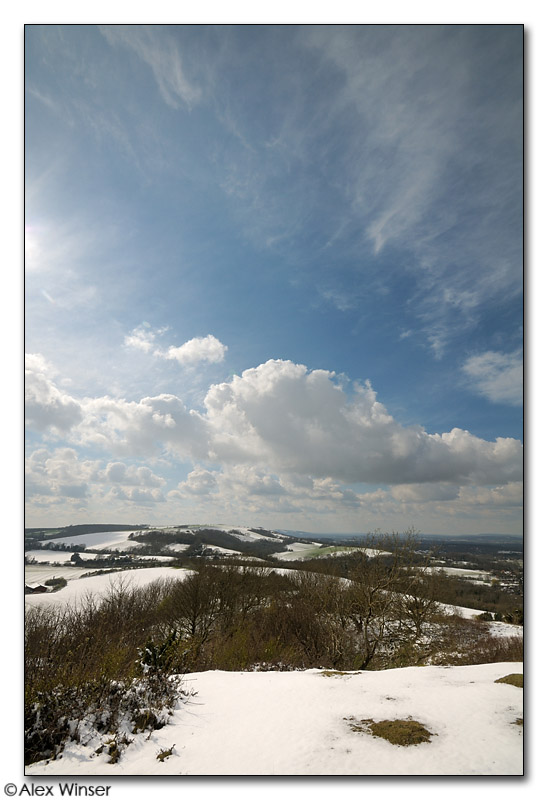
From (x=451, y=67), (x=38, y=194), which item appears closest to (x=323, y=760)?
(x=38, y=194)

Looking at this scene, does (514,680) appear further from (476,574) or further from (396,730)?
(396,730)

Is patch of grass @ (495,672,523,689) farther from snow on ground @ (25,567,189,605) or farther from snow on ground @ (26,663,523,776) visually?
snow on ground @ (25,567,189,605)

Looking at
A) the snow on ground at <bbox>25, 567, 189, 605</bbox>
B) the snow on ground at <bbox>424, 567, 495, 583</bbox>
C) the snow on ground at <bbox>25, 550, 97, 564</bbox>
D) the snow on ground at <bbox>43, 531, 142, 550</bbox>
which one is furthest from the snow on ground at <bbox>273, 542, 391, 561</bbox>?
the snow on ground at <bbox>25, 550, 97, 564</bbox>

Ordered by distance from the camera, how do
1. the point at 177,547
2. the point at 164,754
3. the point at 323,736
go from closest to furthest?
the point at 164,754 → the point at 323,736 → the point at 177,547

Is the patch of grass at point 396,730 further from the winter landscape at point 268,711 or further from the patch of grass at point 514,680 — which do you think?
the patch of grass at point 514,680

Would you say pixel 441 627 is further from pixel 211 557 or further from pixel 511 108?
pixel 511 108

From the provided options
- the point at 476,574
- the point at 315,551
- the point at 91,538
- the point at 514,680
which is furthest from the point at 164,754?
the point at 315,551
